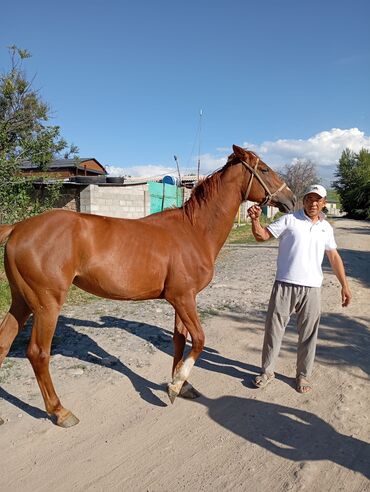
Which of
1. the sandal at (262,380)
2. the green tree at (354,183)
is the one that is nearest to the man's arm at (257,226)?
the sandal at (262,380)

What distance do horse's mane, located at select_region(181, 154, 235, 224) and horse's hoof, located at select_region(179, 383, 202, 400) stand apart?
1.56m

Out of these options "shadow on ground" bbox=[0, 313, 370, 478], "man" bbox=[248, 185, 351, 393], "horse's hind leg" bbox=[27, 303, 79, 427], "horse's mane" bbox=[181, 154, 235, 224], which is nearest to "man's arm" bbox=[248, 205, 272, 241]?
"man" bbox=[248, 185, 351, 393]

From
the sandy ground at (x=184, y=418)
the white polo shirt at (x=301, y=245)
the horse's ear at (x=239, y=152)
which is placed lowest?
the sandy ground at (x=184, y=418)

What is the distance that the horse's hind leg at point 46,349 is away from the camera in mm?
2982

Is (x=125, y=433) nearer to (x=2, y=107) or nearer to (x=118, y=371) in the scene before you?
(x=118, y=371)

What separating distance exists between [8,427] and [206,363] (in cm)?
209

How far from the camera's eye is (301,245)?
3580 millimetres

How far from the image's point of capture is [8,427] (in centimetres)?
298

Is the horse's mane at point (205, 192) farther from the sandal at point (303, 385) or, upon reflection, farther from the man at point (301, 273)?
the sandal at point (303, 385)

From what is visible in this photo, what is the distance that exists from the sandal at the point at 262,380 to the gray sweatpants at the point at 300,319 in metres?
0.04

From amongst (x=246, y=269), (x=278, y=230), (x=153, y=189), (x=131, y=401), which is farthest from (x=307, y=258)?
(x=153, y=189)

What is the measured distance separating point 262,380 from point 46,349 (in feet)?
6.78

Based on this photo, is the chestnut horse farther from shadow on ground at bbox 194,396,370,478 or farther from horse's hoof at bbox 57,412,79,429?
shadow on ground at bbox 194,396,370,478

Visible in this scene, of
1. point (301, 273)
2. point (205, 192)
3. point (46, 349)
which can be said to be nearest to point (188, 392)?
point (46, 349)
